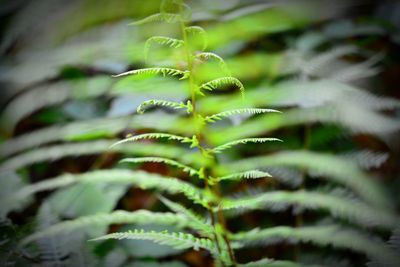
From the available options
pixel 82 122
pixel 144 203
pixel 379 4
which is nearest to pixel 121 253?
pixel 144 203

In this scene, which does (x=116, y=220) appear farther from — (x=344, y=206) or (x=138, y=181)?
(x=344, y=206)

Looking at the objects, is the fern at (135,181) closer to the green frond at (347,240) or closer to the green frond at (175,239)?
the green frond at (175,239)

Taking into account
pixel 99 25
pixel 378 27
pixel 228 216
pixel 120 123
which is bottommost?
pixel 228 216

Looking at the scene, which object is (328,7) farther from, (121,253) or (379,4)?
(121,253)

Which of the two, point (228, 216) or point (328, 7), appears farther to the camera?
point (328, 7)

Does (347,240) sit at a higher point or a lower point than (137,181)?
lower

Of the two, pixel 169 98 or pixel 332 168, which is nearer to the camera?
pixel 332 168

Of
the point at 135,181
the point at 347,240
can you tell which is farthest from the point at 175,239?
the point at 347,240

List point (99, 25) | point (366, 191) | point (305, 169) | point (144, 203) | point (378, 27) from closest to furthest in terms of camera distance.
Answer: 1. point (366, 191)
2. point (305, 169)
3. point (144, 203)
4. point (378, 27)
5. point (99, 25)
